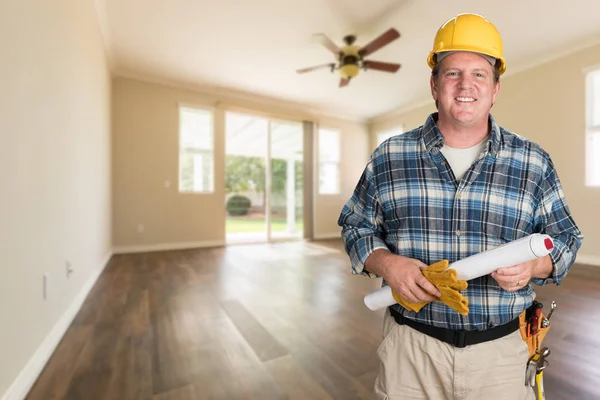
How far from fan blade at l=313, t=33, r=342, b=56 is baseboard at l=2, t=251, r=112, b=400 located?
356cm

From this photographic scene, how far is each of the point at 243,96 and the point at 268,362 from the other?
5.26 metres

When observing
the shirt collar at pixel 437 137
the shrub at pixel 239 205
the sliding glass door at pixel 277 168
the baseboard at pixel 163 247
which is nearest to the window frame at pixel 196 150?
the sliding glass door at pixel 277 168

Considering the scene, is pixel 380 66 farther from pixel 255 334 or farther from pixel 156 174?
pixel 156 174

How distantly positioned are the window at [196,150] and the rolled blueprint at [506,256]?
5.40 metres

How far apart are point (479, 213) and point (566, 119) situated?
4.87 m

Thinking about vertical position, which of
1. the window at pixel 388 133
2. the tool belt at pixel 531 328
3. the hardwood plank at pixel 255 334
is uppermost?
the window at pixel 388 133

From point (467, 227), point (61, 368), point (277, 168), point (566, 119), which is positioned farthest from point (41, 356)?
point (566, 119)

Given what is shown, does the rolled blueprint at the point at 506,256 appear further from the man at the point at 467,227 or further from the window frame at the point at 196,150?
the window frame at the point at 196,150

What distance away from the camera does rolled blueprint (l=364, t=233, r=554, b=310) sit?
1.85ft

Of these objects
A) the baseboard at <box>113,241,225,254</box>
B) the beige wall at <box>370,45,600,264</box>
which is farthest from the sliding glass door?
the beige wall at <box>370,45,600,264</box>

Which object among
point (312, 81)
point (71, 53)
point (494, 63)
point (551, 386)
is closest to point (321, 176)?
point (312, 81)

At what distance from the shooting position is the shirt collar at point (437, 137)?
2.42 feet

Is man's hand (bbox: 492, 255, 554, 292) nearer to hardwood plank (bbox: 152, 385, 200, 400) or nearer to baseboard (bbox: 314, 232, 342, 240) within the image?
hardwood plank (bbox: 152, 385, 200, 400)

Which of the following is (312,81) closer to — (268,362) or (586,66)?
(586,66)
